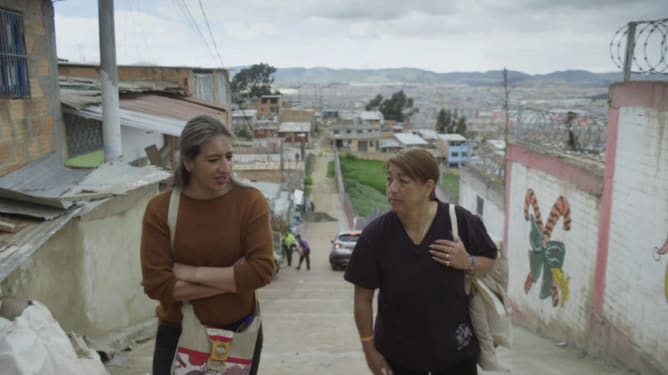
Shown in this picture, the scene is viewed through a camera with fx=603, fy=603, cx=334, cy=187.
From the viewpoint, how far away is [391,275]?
284 cm

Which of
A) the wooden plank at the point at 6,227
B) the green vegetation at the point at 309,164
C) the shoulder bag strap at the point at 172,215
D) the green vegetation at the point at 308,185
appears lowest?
the green vegetation at the point at 308,185

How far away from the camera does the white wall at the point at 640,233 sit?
6020mm

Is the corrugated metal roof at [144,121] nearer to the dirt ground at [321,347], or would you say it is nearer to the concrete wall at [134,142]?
the concrete wall at [134,142]

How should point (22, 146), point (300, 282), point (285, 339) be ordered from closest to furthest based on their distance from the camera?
point (22, 146) < point (285, 339) < point (300, 282)

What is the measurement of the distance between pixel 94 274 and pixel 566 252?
6421 mm

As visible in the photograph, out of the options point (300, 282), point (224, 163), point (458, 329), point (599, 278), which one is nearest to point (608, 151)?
point (599, 278)

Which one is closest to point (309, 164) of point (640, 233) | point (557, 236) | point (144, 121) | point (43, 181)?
point (557, 236)

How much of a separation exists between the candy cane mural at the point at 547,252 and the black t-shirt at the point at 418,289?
644 cm

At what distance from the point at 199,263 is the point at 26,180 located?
4142mm

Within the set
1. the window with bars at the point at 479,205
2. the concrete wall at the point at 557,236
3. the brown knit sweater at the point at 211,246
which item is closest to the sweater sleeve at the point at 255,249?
the brown knit sweater at the point at 211,246

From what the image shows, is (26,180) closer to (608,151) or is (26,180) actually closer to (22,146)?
(22,146)

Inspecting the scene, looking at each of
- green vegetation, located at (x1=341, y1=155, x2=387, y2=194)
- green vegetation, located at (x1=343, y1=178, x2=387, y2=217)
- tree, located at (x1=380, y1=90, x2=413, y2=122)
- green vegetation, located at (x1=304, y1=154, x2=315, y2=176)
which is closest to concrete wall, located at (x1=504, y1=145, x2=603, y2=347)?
green vegetation, located at (x1=343, y1=178, x2=387, y2=217)

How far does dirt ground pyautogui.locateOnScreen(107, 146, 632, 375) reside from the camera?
215 inches

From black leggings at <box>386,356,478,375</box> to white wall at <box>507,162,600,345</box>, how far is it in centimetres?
554
